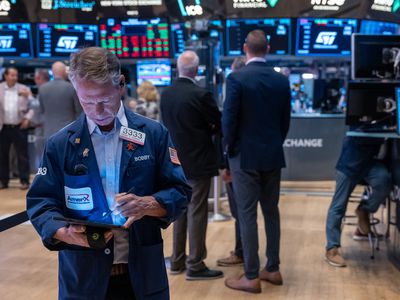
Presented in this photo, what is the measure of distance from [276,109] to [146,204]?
241 centimetres

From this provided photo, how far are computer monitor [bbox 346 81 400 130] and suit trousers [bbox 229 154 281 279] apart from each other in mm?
1148

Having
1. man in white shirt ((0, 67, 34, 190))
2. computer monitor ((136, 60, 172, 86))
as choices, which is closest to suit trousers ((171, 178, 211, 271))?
man in white shirt ((0, 67, 34, 190))

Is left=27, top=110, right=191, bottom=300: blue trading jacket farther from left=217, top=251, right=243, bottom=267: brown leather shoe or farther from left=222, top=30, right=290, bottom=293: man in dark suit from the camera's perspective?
left=217, top=251, right=243, bottom=267: brown leather shoe

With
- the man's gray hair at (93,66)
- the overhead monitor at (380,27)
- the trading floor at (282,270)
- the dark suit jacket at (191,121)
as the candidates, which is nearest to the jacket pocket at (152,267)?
the man's gray hair at (93,66)

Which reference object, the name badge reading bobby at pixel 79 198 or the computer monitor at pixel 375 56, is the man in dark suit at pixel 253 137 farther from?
the name badge reading bobby at pixel 79 198

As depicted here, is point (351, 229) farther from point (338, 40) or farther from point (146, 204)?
point (146, 204)

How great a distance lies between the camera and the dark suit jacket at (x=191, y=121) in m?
4.14

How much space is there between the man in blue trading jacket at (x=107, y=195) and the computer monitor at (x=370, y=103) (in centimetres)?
322

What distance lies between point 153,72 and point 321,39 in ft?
9.44

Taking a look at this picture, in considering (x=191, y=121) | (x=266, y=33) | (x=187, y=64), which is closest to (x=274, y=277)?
(x=191, y=121)

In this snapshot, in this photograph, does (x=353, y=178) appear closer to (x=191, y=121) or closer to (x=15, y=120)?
(x=191, y=121)

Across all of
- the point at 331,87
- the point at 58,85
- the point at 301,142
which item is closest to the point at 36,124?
the point at 58,85

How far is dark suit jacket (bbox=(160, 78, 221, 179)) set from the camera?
414 cm

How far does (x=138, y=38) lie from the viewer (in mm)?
7707
